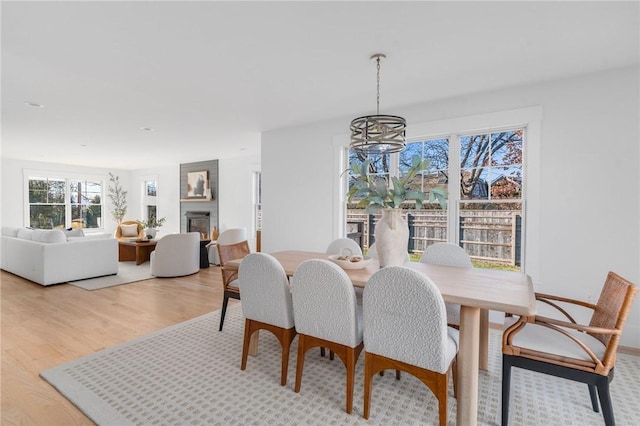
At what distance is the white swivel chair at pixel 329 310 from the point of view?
1.85 meters

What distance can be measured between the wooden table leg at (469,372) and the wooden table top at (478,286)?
0.10m

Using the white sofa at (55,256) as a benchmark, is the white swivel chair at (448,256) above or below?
above

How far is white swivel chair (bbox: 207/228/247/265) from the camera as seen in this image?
6.40 meters

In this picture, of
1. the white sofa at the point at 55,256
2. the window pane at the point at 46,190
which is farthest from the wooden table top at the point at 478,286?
the window pane at the point at 46,190

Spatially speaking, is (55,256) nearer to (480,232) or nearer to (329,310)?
(329,310)

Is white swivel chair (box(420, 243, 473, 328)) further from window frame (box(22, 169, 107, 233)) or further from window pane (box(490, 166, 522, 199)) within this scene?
window frame (box(22, 169, 107, 233))

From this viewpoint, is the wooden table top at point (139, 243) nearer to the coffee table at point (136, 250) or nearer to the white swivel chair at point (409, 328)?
the coffee table at point (136, 250)

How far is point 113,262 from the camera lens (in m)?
5.46

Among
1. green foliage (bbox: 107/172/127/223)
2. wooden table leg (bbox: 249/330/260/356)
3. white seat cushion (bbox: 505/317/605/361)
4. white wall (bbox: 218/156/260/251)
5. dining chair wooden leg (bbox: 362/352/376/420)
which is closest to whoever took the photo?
white seat cushion (bbox: 505/317/605/361)

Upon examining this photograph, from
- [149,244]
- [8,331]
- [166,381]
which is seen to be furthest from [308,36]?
[149,244]

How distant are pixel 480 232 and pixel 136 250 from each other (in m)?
6.22

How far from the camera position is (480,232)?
355 cm

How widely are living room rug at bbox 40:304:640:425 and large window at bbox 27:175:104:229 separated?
25.6 feet

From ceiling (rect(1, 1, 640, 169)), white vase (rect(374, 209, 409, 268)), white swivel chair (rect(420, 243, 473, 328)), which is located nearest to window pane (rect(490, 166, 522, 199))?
ceiling (rect(1, 1, 640, 169))
